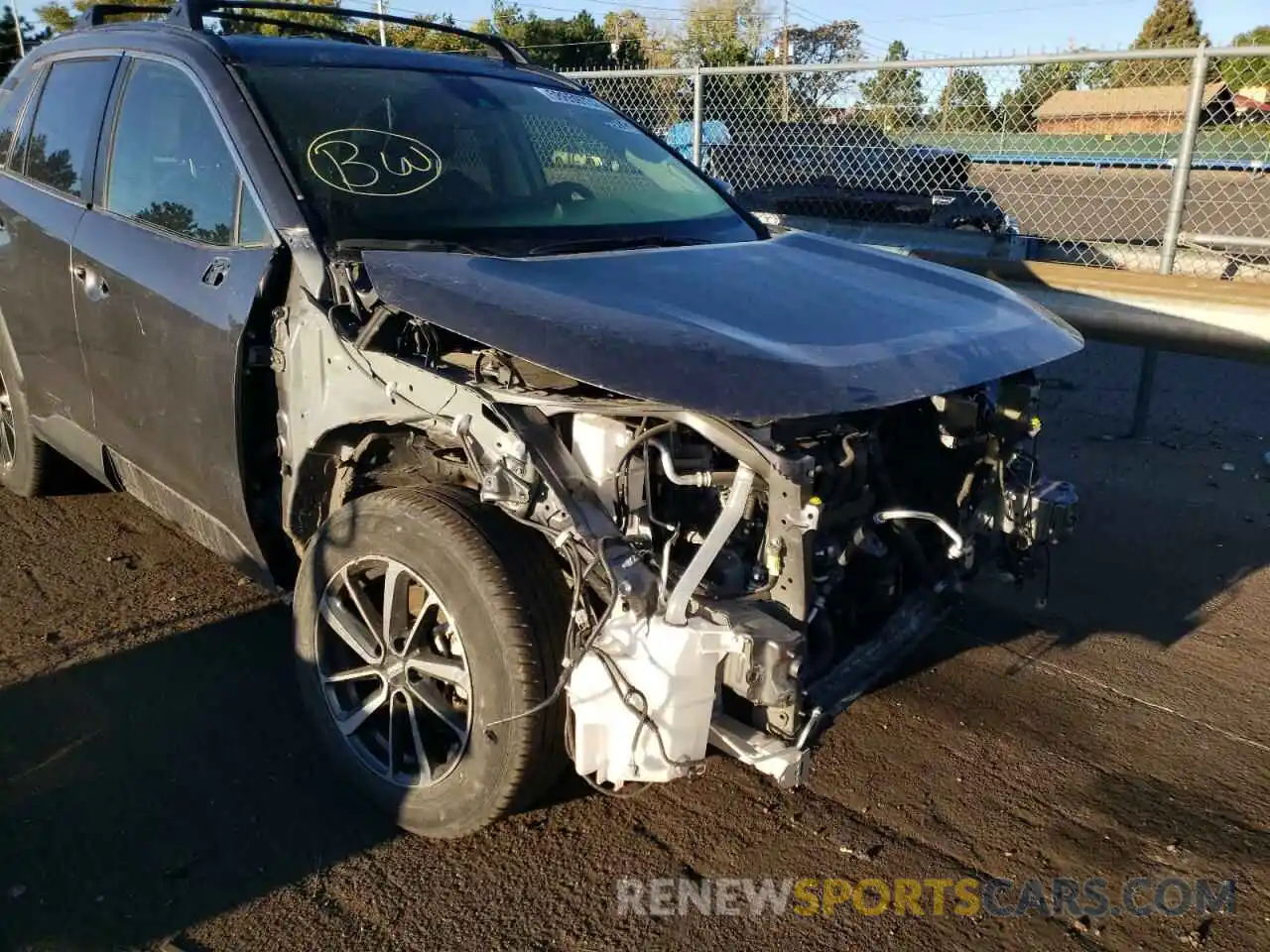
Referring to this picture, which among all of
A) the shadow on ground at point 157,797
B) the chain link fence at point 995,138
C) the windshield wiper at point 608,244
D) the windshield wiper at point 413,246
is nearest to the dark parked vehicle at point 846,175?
the chain link fence at point 995,138

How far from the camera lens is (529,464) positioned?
2.50 meters

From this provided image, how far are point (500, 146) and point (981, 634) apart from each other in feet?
8.45

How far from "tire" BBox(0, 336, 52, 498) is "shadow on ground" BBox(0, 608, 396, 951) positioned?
159cm

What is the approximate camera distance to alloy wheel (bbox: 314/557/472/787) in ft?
9.06

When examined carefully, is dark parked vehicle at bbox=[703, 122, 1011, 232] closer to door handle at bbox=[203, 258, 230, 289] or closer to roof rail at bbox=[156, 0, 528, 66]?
roof rail at bbox=[156, 0, 528, 66]

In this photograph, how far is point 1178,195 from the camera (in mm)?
5930

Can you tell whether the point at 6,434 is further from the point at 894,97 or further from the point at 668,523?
the point at 894,97

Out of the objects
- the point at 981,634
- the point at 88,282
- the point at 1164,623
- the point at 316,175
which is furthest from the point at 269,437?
the point at 1164,623

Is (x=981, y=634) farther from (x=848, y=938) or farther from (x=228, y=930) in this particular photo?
(x=228, y=930)

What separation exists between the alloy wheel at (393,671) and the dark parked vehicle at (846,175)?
640cm

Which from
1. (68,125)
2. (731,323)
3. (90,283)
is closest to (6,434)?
(68,125)

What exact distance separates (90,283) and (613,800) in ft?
8.35

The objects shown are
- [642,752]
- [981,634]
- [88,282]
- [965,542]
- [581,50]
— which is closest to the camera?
[642,752]

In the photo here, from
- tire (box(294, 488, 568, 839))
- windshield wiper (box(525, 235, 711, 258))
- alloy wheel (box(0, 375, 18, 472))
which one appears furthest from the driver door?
alloy wheel (box(0, 375, 18, 472))
